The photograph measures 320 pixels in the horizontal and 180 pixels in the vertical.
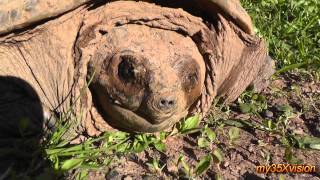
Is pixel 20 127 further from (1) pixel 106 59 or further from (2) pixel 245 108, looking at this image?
(2) pixel 245 108

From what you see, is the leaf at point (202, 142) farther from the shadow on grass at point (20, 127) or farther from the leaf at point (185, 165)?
the shadow on grass at point (20, 127)

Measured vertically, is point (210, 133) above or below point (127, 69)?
below

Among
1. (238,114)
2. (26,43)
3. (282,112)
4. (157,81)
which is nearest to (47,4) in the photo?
(26,43)

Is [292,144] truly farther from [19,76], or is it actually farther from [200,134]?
[19,76]

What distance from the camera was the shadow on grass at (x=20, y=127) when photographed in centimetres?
225

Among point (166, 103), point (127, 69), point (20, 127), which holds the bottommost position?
point (20, 127)

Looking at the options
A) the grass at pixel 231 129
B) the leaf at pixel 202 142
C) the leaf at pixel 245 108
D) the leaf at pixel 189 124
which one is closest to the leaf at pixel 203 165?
the grass at pixel 231 129

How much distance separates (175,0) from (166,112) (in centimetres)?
52

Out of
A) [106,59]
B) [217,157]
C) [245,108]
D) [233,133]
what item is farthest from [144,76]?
[245,108]

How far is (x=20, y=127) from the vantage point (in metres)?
2.28

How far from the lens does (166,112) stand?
90.9 inches

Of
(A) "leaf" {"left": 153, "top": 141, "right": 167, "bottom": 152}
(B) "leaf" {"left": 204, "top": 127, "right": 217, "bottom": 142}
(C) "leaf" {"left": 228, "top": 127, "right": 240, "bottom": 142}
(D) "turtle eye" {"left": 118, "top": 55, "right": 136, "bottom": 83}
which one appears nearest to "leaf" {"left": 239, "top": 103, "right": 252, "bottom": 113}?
(C) "leaf" {"left": 228, "top": 127, "right": 240, "bottom": 142}

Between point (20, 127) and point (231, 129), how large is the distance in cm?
102

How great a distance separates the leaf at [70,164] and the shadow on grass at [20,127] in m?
0.08
